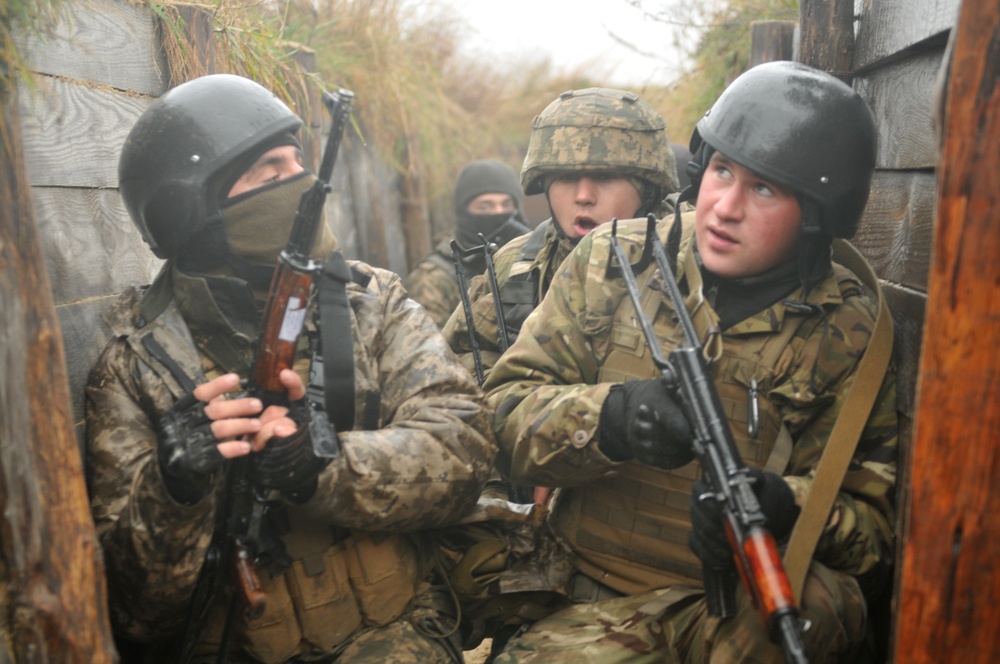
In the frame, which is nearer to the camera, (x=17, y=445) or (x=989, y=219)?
(x=989, y=219)

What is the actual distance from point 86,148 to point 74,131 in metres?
0.08

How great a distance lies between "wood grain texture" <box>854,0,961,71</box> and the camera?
8.82 ft

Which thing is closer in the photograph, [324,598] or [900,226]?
[324,598]

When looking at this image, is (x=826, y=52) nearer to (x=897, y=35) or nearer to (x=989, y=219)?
(x=897, y=35)

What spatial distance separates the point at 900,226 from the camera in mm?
3135

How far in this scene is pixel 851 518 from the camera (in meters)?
→ 2.71

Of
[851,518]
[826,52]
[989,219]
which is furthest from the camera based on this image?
[826,52]

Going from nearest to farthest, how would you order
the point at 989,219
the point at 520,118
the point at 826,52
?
1. the point at 989,219
2. the point at 826,52
3. the point at 520,118

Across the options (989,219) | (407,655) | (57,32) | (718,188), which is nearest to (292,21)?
(57,32)

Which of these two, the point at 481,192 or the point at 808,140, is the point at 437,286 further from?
the point at 808,140

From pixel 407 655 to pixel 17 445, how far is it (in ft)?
4.37

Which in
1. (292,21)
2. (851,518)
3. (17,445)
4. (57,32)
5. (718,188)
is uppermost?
(292,21)

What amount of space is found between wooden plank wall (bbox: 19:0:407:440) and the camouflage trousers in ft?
5.30

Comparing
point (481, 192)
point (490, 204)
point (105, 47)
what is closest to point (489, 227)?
point (490, 204)
